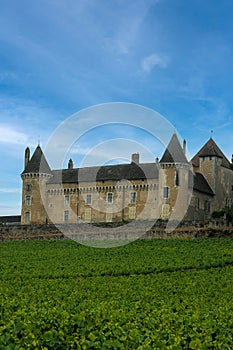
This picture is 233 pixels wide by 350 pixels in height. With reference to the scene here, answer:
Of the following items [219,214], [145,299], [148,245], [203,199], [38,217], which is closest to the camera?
[145,299]

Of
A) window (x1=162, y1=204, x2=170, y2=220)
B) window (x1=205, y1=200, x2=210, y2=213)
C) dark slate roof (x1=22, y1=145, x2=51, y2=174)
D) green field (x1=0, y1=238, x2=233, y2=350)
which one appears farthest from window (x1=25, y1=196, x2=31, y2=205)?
window (x1=205, y1=200, x2=210, y2=213)

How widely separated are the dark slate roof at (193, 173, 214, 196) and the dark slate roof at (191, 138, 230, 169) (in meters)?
2.74

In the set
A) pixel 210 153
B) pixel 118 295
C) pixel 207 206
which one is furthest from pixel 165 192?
pixel 118 295

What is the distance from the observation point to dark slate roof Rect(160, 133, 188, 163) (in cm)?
6178

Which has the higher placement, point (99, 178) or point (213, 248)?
point (99, 178)

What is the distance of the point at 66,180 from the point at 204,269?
39.6m

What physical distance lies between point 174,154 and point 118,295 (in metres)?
40.9

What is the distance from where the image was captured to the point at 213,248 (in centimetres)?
3941

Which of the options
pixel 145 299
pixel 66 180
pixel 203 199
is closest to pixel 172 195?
pixel 203 199

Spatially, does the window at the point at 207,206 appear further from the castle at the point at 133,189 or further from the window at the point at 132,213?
the window at the point at 132,213

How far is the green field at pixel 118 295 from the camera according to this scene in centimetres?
1038

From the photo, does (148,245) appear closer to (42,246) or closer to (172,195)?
(42,246)

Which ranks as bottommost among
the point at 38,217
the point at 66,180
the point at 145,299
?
the point at 145,299

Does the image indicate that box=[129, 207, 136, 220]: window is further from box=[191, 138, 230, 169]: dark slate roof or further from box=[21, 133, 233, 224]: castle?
box=[191, 138, 230, 169]: dark slate roof
